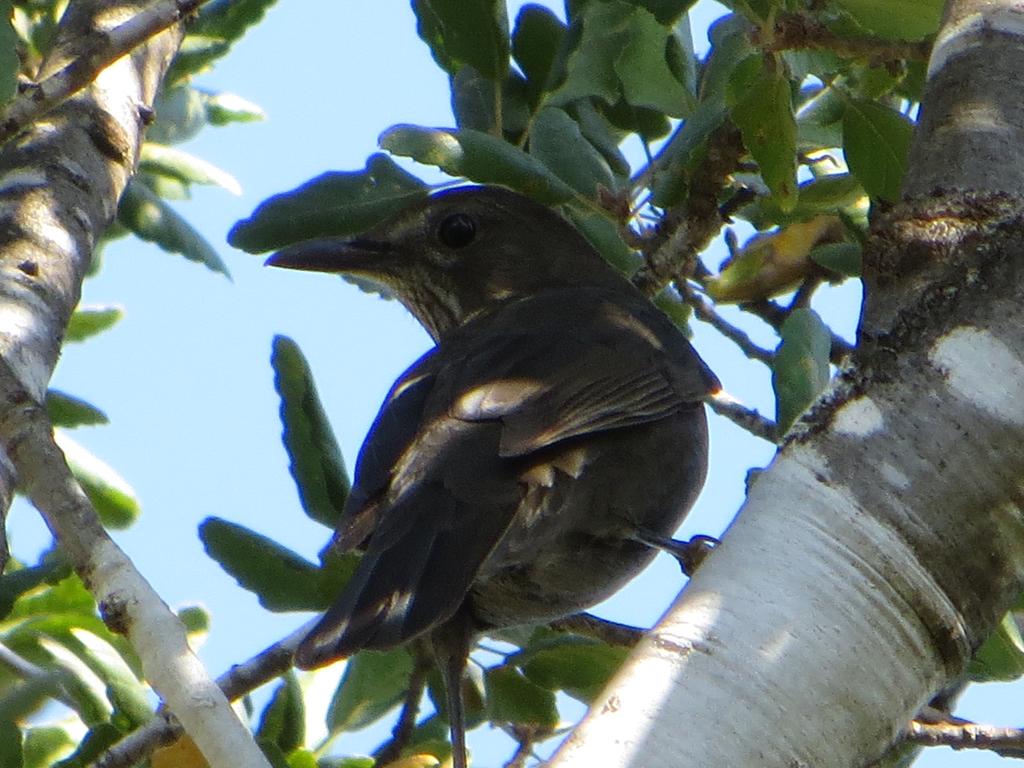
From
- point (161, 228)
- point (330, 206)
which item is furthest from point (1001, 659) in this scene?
point (161, 228)

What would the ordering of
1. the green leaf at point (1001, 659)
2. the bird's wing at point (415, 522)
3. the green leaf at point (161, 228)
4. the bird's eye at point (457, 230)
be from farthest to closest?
1. the bird's eye at point (457, 230)
2. the green leaf at point (161, 228)
3. the green leaf at point (1001, 659)
4. the bird's wing at point (415, 522)

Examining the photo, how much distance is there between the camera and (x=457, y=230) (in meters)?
5.57

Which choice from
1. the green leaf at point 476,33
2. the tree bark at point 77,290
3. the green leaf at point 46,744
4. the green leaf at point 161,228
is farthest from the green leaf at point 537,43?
the green leaf at point 46,744

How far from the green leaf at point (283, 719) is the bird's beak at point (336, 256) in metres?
1.59

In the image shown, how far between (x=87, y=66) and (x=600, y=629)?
1.96m

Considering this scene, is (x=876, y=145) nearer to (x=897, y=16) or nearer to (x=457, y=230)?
(x=897, y=16)

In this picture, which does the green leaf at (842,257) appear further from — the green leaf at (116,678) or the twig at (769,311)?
the green leaf at (116,678)

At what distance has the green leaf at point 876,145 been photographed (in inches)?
146

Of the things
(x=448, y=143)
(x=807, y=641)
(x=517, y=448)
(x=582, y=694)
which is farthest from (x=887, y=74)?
(x=807, y=641)

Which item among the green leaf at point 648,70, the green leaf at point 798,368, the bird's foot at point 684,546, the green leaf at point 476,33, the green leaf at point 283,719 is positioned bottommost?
the green leaf at point 283,719

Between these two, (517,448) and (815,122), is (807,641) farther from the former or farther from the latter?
(815,122)

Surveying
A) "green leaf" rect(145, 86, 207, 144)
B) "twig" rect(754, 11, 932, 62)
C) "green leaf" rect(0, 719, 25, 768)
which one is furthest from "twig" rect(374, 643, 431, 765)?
"green leaf" rect(145, 86, 207, 144)

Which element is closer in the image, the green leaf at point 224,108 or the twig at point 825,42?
the twig at point 825,42

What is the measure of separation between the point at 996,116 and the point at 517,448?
1.37 metres
